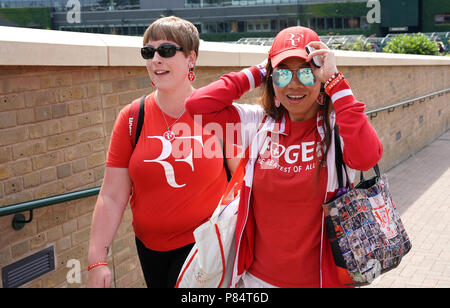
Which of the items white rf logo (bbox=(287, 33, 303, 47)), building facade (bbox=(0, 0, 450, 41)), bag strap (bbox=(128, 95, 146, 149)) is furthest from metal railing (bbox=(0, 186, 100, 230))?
building facade (bbox=(0, 0, 450, 41))

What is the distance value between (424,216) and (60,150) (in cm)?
490

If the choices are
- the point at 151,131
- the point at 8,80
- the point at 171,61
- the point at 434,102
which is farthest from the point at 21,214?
the point at 434,102

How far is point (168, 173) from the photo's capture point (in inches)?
99.3

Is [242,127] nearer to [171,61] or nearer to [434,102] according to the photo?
[171,61]

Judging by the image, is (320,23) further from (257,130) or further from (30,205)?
(257,130)

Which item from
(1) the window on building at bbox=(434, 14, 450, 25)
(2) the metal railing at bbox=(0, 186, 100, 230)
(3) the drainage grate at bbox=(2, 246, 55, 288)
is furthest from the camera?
(1) the window on building at bbox=(434, 14, 450, 25)

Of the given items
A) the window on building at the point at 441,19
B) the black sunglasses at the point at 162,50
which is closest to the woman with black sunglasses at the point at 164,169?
the black sunglasses at the point at 162,50

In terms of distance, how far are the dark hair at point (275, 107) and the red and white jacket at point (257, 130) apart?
0.02m

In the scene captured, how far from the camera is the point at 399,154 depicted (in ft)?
35.2

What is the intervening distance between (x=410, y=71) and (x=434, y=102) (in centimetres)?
268

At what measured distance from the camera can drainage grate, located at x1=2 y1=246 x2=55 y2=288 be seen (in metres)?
3.07

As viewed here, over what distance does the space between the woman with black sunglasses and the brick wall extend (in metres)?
0.89

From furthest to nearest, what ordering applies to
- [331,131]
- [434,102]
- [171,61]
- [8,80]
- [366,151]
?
[434,102] < [8,80] < [171,61] < [331,131] < [366,151]

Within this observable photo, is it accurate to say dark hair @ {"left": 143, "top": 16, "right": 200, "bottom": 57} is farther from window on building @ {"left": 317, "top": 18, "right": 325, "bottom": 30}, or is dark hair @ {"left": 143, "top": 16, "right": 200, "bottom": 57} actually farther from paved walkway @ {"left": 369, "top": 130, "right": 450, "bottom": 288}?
window on building @ {"left": 317, "top": 18, "right": 325, "bottom": 30}
